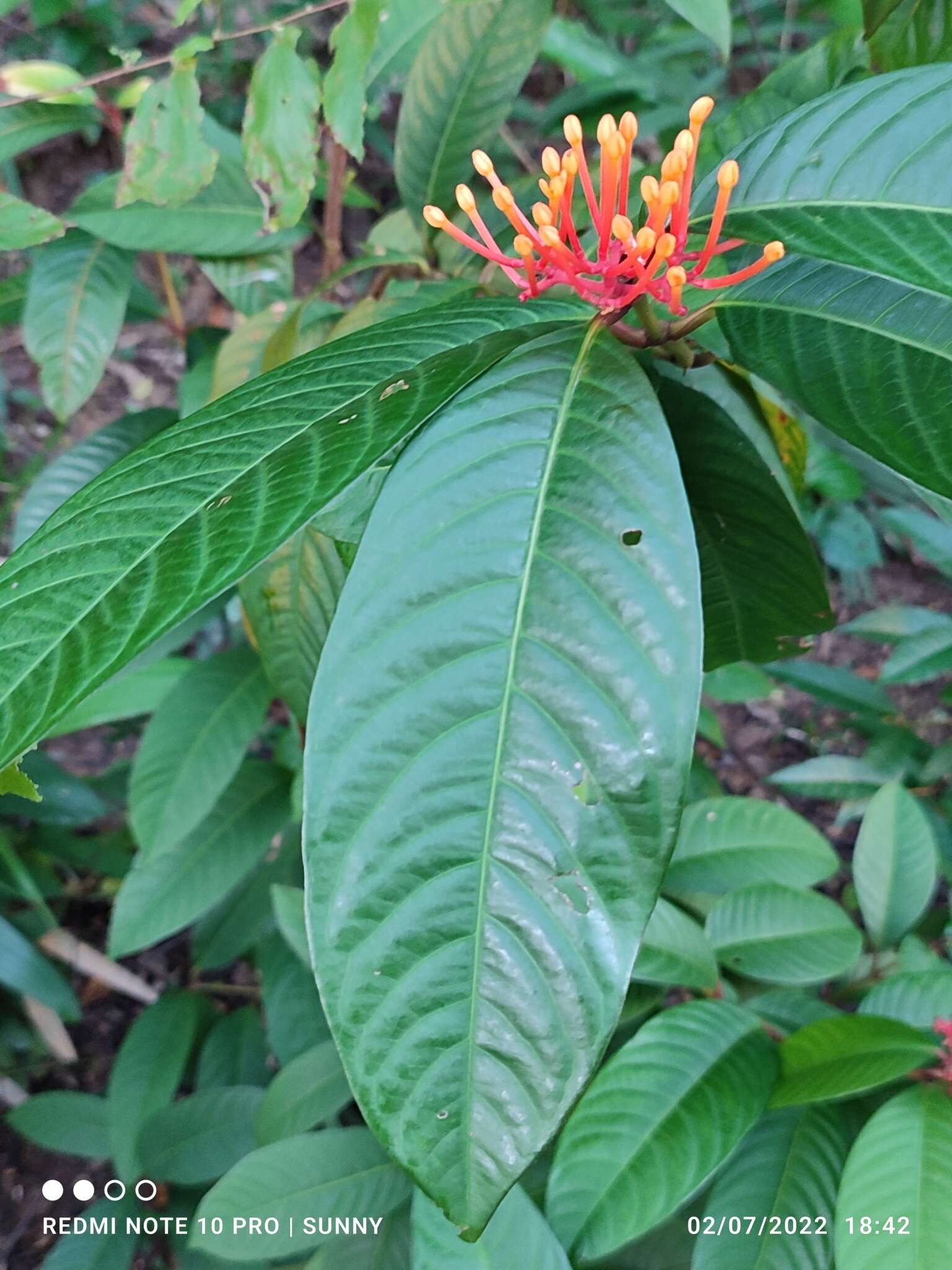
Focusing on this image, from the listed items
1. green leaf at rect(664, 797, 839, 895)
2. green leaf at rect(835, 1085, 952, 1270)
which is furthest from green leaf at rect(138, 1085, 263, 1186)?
green leaf at rect(835, 1085, 952, 1270)

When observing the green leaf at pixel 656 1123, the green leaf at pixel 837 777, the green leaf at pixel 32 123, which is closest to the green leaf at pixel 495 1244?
the green leaf at pixel 656 1123

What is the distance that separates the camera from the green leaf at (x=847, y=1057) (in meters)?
0.71

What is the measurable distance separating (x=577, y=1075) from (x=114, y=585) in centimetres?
31

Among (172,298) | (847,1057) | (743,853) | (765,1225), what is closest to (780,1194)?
(765,1225)

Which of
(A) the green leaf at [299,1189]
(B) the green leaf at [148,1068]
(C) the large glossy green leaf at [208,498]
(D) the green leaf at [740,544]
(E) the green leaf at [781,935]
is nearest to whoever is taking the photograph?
(C) the large glossy green leaf at [208,498]

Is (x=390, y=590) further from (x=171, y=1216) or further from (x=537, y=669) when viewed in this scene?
(x=171, y=1216)

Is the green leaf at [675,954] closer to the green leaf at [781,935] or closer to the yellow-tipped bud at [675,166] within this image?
the green leaf at [781,935]

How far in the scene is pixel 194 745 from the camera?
1149 mm

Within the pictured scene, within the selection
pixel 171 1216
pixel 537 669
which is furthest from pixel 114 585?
pixel 171 1216

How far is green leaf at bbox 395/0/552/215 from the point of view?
86 centimetres

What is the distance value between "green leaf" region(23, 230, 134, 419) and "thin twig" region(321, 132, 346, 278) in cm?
27

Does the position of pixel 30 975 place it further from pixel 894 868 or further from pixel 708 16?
pixel 708 16

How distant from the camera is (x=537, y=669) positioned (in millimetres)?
414

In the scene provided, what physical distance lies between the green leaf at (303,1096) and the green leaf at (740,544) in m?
0.65
